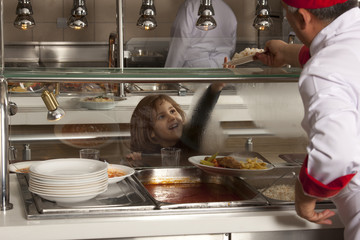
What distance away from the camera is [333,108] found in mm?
1119

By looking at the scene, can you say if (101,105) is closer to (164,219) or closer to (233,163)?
(233,163)

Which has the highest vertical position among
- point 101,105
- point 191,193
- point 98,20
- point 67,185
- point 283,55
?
point 98,20

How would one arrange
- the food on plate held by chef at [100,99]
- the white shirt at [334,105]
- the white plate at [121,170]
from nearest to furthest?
the white shirt at [334,105], the white plate at [121,170], the food on plate held by chef at [100,99]

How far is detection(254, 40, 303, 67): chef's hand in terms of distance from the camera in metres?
1.62

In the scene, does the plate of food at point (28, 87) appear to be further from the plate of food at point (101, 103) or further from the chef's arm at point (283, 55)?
the chef's arm at point (283, 55)

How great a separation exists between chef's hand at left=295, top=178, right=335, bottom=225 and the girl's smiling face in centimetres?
66

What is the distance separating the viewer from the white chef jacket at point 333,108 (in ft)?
3.71

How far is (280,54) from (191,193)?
506mm

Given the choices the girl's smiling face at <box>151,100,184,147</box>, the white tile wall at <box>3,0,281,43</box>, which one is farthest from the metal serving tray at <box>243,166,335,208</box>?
the white tile wall at <box>3,0,281,43</box>

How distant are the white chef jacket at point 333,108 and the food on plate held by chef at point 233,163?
0.52m

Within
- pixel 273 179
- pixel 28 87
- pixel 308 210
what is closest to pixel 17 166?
pixel 28 87

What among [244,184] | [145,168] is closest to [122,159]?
[145,168]

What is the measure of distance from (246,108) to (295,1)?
714 mm

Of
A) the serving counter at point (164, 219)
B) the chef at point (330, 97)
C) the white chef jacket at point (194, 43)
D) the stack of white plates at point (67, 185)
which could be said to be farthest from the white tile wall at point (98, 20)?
the chef at point (330, 97)
